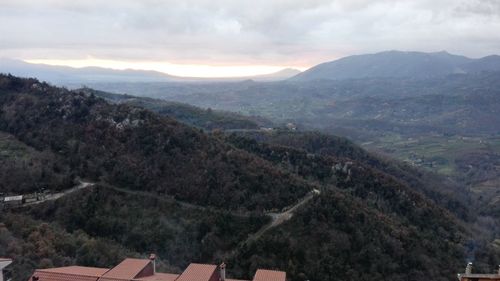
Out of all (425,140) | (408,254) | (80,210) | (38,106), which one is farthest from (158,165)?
(425,140)

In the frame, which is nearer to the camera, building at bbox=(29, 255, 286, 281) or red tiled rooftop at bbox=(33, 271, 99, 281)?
red tiled rooftop at bbox=(33, 271, 99, 281)

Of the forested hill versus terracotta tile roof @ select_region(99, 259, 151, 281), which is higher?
terracotta tile roof @ select_region(99, 259, 151, 281)

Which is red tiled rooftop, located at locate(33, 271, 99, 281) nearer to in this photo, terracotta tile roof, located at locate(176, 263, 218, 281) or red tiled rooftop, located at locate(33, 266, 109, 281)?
red tiled rooftop, located at locate(33, 266, 109, 281)

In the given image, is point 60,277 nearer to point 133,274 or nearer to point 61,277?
point 61,277

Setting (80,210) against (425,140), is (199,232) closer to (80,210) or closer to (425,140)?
(80,210)

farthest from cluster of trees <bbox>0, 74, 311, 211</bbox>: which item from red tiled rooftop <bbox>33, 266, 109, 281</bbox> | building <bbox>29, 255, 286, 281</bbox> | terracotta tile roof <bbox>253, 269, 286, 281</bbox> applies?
red tiled rooftop <bbox>33, 266, 109, 281</bbox>

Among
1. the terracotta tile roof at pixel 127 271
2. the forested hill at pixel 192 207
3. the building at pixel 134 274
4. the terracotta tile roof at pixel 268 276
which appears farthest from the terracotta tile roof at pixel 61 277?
the terracotta tile roof at pixel 268 276

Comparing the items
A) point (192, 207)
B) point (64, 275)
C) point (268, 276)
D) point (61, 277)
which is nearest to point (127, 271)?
point (64, 275)
